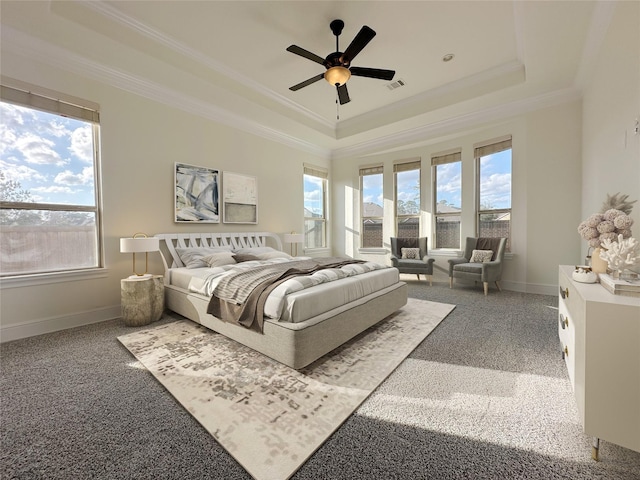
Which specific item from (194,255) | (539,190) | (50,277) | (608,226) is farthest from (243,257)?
(539,190)

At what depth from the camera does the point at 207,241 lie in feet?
14.6

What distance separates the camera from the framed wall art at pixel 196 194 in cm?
412

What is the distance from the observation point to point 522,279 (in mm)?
4641

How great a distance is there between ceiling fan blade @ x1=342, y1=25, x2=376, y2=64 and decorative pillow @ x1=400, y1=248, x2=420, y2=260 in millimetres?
3877

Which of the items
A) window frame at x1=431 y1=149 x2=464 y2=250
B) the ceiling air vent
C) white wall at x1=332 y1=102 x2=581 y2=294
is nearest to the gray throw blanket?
the ceiling air vent

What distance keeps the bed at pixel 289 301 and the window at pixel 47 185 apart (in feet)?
3.05

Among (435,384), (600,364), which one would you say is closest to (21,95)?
(435,384)

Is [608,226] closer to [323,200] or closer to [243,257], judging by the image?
[243,257]

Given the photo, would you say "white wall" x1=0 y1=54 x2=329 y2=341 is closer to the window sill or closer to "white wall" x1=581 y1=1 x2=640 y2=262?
the window sill

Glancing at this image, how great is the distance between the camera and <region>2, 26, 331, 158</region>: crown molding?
2789 mm

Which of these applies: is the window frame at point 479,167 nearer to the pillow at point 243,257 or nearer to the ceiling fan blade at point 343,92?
the ceiling fan blade at point 343,92

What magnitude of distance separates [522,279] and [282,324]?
4.60 meters

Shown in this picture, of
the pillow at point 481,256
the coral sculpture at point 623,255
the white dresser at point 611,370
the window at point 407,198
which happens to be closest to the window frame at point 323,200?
the window at point 407,198

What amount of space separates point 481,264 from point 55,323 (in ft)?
19.8
